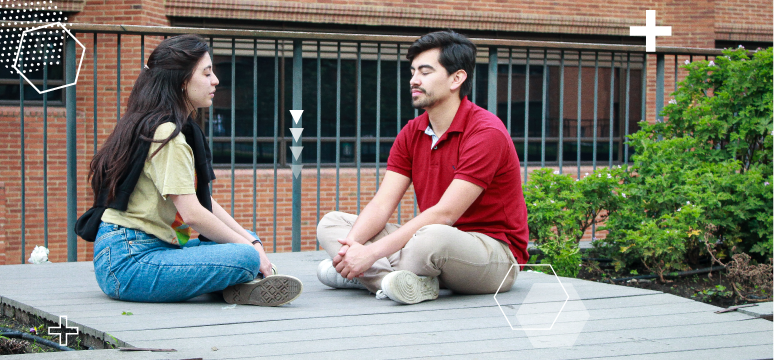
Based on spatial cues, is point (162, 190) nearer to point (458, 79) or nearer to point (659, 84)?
point (458, 79)

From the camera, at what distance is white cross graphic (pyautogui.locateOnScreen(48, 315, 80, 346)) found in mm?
2633

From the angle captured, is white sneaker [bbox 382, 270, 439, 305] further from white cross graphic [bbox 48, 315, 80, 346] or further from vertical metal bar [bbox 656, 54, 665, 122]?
vertical metal bar [bbox 656, 54, 665, 122]

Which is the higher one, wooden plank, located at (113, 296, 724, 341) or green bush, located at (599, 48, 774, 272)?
green bush, located at (599, 48, 774, 272)

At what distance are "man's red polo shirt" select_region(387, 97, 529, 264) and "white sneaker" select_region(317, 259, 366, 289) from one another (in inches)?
18.7

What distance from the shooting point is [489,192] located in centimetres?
328

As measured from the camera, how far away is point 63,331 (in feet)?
8.90

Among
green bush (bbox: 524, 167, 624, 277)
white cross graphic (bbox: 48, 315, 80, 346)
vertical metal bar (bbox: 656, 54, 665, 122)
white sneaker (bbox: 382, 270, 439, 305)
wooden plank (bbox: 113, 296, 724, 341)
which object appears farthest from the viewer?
vertical metal bar (bbox: 656, 54, 665, 122)

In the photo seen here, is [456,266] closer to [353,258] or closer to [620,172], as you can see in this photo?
[353,258]

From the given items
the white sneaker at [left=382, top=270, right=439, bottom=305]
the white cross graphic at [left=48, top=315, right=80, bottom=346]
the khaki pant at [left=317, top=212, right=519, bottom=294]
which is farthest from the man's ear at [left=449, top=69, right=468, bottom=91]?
the white cross graphic at [left=48, top=315, right=80, bottom=346]

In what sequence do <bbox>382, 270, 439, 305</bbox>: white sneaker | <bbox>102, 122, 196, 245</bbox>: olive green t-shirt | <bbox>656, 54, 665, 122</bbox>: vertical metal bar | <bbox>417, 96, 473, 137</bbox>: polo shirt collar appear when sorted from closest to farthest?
<bbox>102, 122, 196, 245</bbox>: olive green t-shirt < <bbox>382, 270, 439, 305</bbox>: white sneaker < <bbox>417, 96, 473, 137</bbox>: polo shirt collar < <bbox>656, 54, 665, 122</bbox>: vertical metal bar

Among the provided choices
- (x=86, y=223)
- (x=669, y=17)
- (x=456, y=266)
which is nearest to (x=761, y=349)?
(x=456, y=266)

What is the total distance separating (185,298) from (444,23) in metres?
9.41

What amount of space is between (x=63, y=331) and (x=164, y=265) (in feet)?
1.39

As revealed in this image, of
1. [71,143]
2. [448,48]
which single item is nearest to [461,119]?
[448,48]
